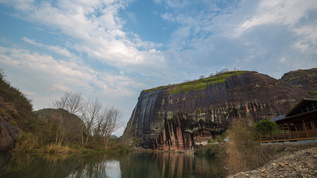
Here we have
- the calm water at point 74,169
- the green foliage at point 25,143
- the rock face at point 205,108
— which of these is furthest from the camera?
the rock face at point 205,108

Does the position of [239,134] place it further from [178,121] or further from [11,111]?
[178,121]

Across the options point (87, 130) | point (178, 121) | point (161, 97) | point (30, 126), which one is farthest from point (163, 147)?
point (30, 126)

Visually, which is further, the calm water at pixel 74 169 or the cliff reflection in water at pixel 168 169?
the cliff reflection in water at pixel 168 169

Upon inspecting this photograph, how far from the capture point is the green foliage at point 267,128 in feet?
61.8

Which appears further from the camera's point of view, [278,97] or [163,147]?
[163,147]

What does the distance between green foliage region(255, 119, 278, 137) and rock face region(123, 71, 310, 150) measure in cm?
1793

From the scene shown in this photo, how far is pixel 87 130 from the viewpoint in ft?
94.5

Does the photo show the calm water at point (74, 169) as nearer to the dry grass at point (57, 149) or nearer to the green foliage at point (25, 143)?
the green foliage at point (25, 143)

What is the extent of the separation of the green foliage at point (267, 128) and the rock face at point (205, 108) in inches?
706

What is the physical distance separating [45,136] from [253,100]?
1625 inches

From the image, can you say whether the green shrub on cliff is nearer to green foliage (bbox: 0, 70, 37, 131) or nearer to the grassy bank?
the grassy bank

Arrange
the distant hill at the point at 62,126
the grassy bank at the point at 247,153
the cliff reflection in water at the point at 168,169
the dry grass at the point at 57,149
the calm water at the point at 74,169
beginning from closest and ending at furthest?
the calm water at the point at 74,169 < the grassy bank at the point at 247,153 < the cliff reflection in water at the point at 168,169 < the dry grass at the point at 57,149 < the distant hill at the point at 62,126

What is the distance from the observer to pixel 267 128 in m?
19.1

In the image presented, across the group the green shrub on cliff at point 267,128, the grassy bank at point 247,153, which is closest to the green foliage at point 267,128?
the green shrub on cliff at point 267,128
